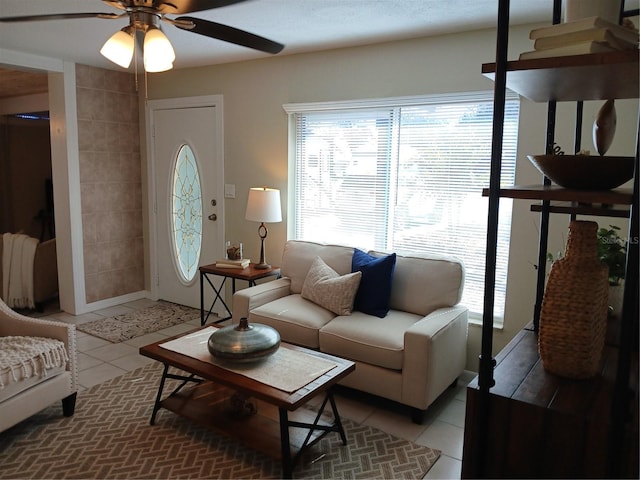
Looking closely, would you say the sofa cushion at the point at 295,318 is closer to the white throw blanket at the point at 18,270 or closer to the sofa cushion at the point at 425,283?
the sofa cushion at the point at 425,283

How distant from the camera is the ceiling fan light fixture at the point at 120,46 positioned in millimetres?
2090

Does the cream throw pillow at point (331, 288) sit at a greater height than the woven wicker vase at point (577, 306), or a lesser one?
lesser

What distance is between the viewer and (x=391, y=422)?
9.64ft

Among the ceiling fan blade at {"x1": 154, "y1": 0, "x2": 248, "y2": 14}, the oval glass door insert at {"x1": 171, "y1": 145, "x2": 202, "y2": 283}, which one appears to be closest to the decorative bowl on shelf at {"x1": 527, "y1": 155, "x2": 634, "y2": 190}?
the ceiling fan blade at {"x1": 154, "y1": 0, "x2": 248, "y2": 14}

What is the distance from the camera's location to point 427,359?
282 centimetres

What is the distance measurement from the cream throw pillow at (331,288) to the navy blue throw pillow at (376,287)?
57mm

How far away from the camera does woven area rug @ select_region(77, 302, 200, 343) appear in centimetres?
436

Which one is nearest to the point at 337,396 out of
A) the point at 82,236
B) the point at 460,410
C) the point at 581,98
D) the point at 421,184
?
the point at 460,410

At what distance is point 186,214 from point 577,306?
446 centimetres

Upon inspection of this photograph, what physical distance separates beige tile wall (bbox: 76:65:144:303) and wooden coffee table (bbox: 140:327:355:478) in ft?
8.68

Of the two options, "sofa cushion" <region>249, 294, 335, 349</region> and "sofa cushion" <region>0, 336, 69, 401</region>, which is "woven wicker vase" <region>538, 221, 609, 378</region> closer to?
"sofa cushion" <region>249, 294, 335, 349</region>

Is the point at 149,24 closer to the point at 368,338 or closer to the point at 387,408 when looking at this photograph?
the point at 368,338

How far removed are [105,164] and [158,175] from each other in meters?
0.53

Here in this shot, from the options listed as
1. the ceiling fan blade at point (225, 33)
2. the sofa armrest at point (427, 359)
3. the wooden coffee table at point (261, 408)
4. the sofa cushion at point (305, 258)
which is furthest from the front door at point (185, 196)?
the sofa armrest at point (427, 359)
